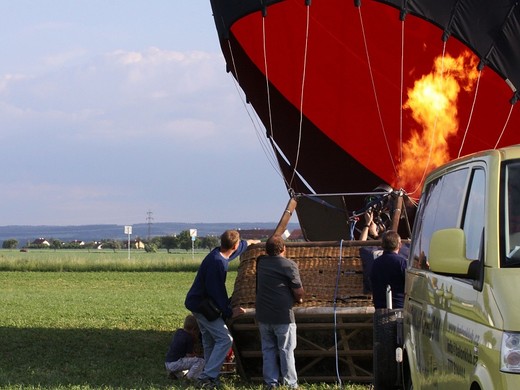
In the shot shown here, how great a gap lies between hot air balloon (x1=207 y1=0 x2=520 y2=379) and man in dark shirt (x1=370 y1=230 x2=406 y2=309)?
3.21m

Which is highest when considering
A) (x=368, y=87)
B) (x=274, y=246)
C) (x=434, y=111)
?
(x=368, y=87)

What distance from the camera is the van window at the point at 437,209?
614cm

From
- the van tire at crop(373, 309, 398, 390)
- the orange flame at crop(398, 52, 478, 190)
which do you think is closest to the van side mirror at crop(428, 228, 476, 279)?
the van tire at crop(373, 309, 398, 390)

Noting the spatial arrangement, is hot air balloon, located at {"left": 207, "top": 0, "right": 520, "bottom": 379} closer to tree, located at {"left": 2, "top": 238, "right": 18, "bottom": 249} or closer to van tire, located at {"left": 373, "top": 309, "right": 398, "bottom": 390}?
van tire, located at {"left": 373, "top": 309, "right": 398, "bottom": 390}

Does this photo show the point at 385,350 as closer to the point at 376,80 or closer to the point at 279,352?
the point at 279,352

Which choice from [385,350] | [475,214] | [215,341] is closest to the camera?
[475,214]

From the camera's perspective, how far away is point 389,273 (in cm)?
1041

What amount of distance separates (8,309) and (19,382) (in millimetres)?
12032

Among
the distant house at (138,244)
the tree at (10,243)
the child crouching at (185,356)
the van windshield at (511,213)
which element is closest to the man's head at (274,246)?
the child crouching at (185,356)

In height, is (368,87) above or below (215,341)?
above

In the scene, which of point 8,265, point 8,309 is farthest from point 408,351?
point 8,265

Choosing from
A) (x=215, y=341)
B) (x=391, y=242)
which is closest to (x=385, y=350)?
(x=391, y=242)

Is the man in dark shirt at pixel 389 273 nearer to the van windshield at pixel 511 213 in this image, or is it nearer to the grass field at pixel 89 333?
the grass field at pixel 89 333

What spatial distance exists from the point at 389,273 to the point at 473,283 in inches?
209
